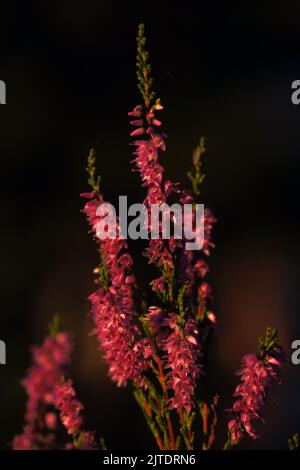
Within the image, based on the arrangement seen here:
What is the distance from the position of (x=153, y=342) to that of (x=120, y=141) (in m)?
3.42

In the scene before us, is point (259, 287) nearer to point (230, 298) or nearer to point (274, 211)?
point (230, 298)

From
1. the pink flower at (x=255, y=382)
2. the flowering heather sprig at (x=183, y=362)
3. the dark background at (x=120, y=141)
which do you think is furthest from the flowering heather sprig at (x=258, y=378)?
the dark background at (x=120, y=141)

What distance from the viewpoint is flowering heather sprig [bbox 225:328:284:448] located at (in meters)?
1.69

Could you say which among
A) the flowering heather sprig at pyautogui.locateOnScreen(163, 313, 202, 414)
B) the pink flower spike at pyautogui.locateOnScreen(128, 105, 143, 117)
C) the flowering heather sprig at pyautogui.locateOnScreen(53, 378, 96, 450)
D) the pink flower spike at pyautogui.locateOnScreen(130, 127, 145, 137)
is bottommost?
the flowering heather sprig at pyautogui.locateOnScreen(53, 378, 96, 450)

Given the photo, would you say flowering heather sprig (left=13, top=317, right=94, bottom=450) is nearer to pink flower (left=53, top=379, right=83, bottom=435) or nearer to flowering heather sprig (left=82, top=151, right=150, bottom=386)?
pink flower (left=53, top=379, right=83, bottom=435)

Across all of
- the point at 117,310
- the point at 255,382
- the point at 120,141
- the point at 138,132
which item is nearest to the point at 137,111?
the point at 138,132

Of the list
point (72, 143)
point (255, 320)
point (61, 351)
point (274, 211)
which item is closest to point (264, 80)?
point (274, 211)

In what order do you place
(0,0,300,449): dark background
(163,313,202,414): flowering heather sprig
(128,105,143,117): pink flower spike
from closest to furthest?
(163,313,202,414): flowering heather sprig → (128,105,143,117): pink flower spike → (0,0,300,449): dark background

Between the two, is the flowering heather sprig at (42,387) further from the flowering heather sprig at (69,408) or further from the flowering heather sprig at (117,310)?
the flowering heather sprig at (117,310)

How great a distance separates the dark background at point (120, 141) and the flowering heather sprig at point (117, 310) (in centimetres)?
306

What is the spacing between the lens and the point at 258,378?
66.5 inches

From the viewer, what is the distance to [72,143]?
195 inches

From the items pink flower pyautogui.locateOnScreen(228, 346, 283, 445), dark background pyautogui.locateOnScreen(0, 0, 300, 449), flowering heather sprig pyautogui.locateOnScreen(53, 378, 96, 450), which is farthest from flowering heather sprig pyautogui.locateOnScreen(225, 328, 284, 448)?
dark background pyautogui.locateOnScreen(0, 0, 300, 449)
